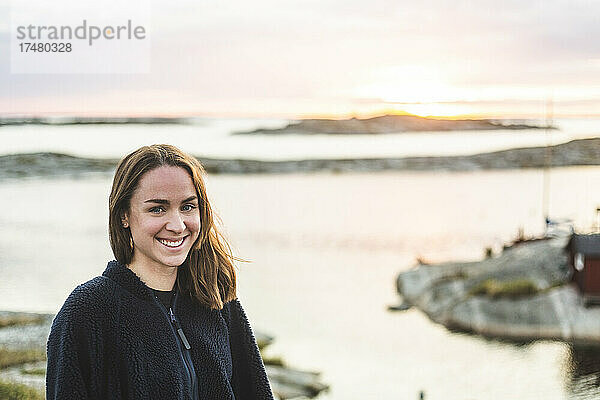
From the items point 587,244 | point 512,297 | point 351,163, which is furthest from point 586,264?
point 351,163

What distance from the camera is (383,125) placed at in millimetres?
6930

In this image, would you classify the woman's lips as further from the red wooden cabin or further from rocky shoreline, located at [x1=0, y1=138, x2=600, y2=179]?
the red wooden cabin

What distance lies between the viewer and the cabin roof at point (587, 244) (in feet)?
23.0

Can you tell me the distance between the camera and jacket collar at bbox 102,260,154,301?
766mm

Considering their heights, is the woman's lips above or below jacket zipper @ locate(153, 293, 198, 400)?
above

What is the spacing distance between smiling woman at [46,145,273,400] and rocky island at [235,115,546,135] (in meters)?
5.70

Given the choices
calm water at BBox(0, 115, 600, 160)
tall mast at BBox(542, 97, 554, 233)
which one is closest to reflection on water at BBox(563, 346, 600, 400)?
tall mast at BBox(542, 97, 554, 233)

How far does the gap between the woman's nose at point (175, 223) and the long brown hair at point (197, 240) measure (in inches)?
1.4

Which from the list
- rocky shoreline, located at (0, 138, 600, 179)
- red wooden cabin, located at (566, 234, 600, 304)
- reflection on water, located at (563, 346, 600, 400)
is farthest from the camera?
red wooden cabin, located at (566, 234, 600, 304)

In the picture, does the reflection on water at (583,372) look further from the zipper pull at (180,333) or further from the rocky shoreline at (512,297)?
the zipper pull at (180,333)

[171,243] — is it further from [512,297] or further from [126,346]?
[512,297]

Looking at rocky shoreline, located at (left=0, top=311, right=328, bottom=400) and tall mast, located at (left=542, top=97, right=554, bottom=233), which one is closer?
rocky shoreline, located at (left=0, top=311, right=328, bottom=400)

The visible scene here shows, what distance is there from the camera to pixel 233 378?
34.6 inches

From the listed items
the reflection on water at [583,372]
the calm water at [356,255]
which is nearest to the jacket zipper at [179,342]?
the calm water at [356,255]
